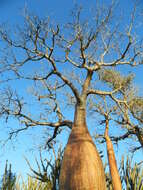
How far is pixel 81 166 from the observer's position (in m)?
4.93

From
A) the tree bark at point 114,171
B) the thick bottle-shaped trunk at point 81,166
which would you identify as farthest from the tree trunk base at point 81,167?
the tree bark at point 114,171

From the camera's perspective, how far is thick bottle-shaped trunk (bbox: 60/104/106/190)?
4754 millimetres

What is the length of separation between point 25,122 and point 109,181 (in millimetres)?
3455

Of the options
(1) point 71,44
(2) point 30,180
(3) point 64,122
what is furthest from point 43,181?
(1) point 71,44

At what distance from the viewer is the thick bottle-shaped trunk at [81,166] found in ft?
15.6

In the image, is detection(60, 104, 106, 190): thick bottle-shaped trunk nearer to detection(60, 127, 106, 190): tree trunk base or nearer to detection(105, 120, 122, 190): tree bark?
detection(60, 127, 106, 190): tree trunk base

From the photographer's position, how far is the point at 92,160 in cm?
516

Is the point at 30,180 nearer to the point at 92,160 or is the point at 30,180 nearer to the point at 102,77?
the point at 92,160

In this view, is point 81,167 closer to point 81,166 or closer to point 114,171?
point 81,166

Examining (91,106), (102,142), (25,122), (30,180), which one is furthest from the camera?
(91,106)

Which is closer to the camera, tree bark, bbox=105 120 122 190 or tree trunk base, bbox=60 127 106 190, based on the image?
tree trunk base, bbox=60 127 106 190

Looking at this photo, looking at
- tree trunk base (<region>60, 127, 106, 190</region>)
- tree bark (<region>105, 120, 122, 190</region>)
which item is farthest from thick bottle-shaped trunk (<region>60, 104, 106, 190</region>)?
tree bark (<region>105, 120, 122, 190</region>)

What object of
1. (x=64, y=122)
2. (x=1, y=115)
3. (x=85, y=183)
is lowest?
(x=85, y=183)

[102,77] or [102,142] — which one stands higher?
[102,77]
